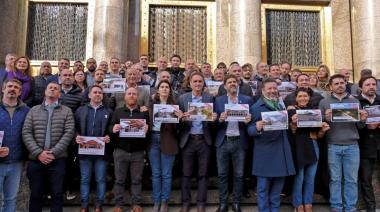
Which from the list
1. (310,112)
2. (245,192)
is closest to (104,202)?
(245,192)

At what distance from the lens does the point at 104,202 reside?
296 inches

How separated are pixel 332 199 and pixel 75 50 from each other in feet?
32.8

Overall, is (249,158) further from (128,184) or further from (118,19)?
(118,19)

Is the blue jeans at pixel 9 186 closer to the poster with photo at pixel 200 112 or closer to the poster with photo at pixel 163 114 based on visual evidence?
the poster with photo at pixel 163 114

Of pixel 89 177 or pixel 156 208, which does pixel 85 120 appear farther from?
pixel 156 208

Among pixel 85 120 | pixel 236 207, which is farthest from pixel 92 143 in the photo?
pixel 236 207

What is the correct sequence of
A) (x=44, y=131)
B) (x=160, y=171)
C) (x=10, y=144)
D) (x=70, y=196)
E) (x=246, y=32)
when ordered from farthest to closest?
(x=246, y=32) < (x=70, y=196) < (x=160, y=171) < (x=44, y=131) < (x=10, y=144)

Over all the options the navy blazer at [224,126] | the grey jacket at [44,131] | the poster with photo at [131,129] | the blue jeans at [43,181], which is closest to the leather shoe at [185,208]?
the navy blazer at [224,126]

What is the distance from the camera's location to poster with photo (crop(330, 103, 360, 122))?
6938mm

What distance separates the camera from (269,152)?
22.1ft

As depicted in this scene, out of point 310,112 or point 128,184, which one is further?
point 128,184

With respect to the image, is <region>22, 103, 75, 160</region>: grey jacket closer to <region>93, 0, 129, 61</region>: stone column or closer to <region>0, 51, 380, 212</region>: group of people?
<region>0, 51, 380, 212</region>: group of people

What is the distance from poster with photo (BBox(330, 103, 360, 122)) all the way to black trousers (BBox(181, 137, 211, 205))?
91.4 inches

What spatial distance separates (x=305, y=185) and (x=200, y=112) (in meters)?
2.33
